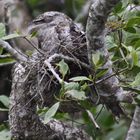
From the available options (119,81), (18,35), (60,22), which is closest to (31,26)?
(60,22)

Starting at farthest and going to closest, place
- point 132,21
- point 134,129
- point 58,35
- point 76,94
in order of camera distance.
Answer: point 134,129
point 58,35
point 132,21
point 76,94

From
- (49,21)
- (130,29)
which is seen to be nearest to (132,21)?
(130,29)

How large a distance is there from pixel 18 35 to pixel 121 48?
0.86 feet

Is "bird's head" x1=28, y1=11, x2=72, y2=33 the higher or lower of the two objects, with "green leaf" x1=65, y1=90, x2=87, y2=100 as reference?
higher

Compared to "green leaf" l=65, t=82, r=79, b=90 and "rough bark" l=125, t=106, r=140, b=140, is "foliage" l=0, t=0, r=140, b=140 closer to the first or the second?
"green leaf" l=65, t=82, r=79, b=90

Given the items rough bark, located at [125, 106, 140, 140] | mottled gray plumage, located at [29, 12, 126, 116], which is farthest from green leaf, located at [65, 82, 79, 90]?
rough bark, located at [125, 106, 140, 140]

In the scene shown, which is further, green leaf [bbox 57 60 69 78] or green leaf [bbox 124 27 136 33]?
green leaf [bbox 124 27 136 33]

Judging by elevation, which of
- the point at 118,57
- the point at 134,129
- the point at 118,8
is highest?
→ the point at 118,8

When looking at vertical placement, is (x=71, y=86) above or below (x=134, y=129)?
above

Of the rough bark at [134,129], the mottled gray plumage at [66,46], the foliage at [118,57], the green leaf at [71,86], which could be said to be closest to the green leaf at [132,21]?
the foliage at [118,57]

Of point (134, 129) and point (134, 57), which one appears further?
point (134, 129)

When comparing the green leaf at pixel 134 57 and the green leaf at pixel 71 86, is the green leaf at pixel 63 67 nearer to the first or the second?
the green leaf at pixel 71 86

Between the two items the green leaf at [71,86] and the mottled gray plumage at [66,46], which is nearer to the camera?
the green leaf at [71,86]

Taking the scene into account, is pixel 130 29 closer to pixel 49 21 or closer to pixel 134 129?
pixel 49 21
